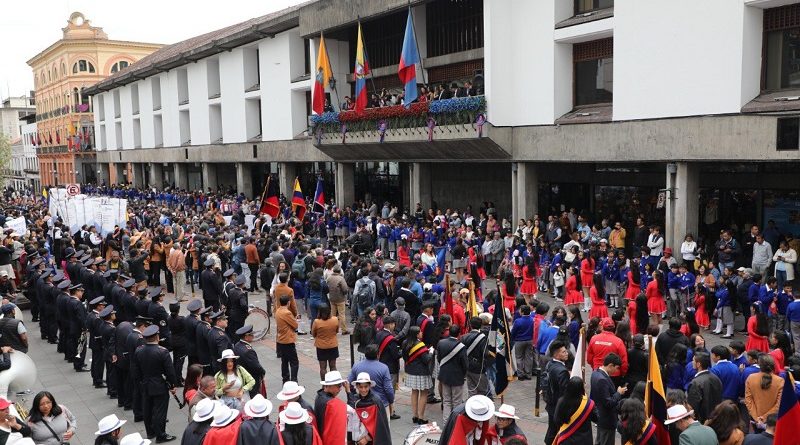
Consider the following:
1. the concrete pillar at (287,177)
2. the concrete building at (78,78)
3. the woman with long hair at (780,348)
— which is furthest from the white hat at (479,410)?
the concrete building at (78,78)

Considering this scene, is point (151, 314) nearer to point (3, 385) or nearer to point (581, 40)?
point (3, 385)

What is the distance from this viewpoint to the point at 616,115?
60.7 feet

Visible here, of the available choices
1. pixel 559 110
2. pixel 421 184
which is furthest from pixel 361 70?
pixel 559 110

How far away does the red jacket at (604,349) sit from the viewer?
8568mm

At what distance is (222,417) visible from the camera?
6.48 metres

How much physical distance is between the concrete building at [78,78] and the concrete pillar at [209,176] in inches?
1092

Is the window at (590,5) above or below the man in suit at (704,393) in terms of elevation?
above

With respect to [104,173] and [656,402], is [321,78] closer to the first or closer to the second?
[656,402]

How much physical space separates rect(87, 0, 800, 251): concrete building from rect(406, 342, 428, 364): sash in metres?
10.1

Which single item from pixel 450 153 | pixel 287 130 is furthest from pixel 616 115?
pixel 287 130

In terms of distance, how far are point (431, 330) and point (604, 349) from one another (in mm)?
2553

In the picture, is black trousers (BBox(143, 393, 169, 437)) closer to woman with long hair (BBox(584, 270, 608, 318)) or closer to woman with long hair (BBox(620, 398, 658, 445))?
woman with long hair (BBox(620, 398, 658, 445))

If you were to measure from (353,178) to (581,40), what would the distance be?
14.1 meters

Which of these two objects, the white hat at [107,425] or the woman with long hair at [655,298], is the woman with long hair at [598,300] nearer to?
the woman with long hair at [655,298]
